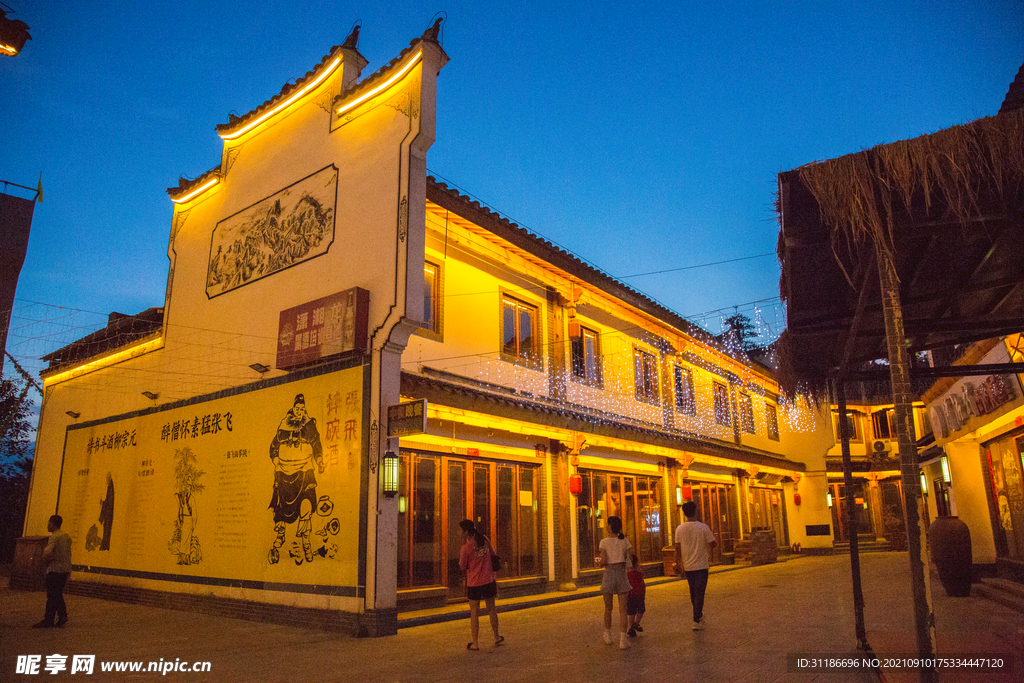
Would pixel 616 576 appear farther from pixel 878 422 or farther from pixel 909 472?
pixel 878 422

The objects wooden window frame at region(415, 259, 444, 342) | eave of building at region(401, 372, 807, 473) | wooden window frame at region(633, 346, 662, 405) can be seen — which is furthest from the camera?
wooden window frame at region(633, 346, 662, 405)

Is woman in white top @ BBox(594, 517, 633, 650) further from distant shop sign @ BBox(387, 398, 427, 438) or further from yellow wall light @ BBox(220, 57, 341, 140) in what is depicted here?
yellow wall light @ BBox(220, 57, 341, 140)

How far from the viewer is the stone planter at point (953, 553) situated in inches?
427

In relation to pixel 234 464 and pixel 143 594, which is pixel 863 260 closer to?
pixel 234 464

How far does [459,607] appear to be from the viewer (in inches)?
446

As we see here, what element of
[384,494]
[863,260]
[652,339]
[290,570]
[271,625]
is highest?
[652,339]

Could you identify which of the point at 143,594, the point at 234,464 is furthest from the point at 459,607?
the point at 143,594

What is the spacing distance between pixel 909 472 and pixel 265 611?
9384 millimetres

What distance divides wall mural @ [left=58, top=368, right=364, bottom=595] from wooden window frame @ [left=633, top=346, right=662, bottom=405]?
34.5 ft

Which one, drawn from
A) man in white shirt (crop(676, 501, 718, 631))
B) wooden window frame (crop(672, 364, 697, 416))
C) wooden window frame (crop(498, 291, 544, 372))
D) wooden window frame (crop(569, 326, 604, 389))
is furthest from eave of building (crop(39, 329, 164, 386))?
wooden window frame (crop(672, 364, 697, 416))

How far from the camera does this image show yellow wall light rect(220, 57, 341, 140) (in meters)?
12.2

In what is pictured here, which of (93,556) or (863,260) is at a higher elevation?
(863,260)

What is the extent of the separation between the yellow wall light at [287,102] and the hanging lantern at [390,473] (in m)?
7.41

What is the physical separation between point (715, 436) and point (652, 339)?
16.9 feet
